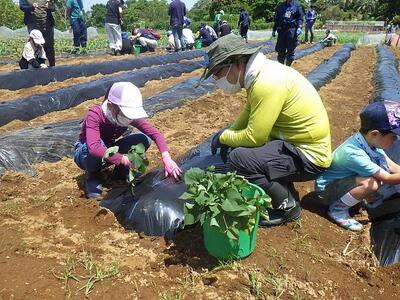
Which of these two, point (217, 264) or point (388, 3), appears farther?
point (388, 3)

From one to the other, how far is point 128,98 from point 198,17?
4787 cm

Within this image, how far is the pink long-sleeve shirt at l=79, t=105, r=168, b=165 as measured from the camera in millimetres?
2670

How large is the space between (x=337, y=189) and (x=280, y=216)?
1.44 ft

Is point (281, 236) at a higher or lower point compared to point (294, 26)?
lower

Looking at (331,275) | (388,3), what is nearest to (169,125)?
(331,275)

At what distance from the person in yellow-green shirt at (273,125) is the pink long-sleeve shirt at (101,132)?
1.68ft

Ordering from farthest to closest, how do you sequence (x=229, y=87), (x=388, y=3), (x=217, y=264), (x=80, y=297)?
Result: 1. (x=388, y=3)
2. (x=229, y=87)
3. (x=217, y=264)
4. (x=80, y=297)

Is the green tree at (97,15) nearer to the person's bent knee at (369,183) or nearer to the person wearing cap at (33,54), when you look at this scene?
the person wearing cap at (33,54)

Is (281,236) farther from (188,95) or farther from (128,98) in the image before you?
(188,95)

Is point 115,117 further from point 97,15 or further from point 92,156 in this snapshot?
point 97,15

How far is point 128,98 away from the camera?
8.34 feet

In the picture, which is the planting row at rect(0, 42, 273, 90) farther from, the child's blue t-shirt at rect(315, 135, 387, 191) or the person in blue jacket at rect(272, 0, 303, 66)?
the child's blue t-shirt at rect(315, 135, 387, 191)

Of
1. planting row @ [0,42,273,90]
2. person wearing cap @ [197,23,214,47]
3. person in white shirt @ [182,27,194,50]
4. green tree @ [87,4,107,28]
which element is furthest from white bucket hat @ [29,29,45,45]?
green tree @ [87,4,107,28]

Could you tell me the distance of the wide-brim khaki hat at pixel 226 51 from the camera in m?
2.21
